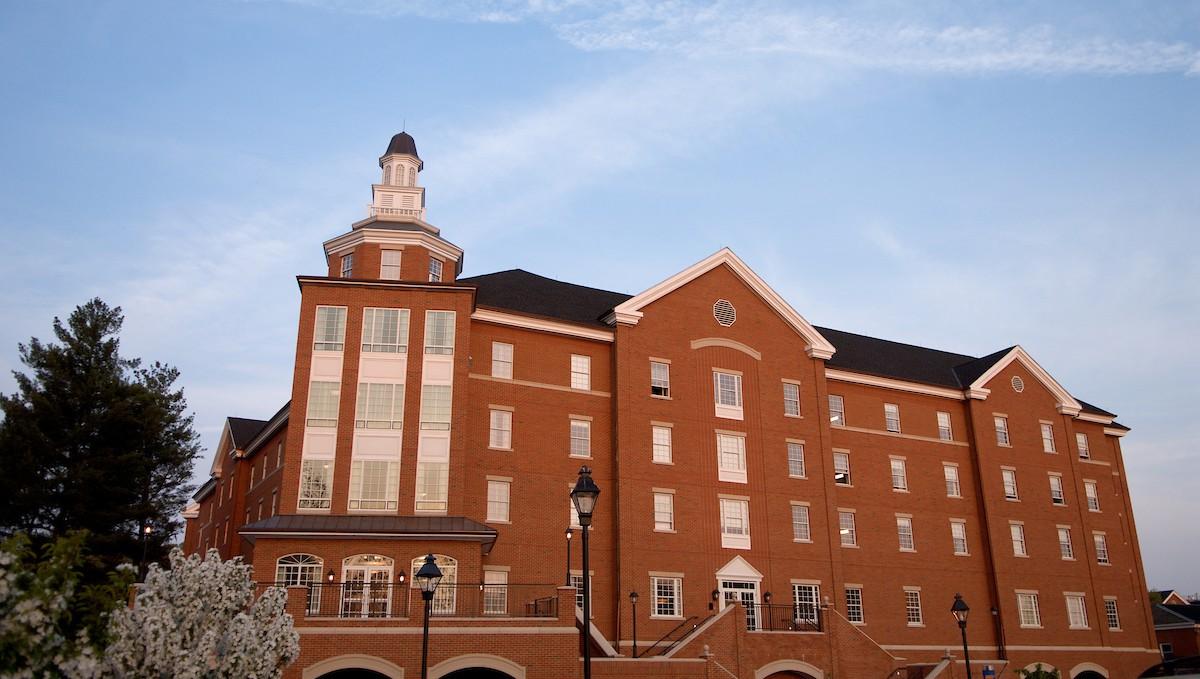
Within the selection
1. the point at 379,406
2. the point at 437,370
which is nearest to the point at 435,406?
the point at 437,370

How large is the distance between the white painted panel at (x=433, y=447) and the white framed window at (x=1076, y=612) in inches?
1308

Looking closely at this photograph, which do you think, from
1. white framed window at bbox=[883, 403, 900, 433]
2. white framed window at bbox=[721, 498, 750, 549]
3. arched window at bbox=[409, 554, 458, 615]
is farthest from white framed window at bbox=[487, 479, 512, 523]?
white framed window at bbox=[883, 403, 900, 433]

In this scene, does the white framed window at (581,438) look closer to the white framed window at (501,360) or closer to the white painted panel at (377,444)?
the white framed window at (501,360)

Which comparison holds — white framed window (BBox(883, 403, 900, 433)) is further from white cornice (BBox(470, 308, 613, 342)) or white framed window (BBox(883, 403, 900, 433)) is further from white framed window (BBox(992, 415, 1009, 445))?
white cornice (BBox(470, 308, 613, 342))

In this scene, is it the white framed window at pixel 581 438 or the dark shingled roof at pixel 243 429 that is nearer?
the white framed window at pixel 581 438

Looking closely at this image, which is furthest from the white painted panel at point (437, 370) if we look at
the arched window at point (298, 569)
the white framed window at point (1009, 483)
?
the white framed window at point (1009, 483)

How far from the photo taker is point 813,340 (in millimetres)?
45625

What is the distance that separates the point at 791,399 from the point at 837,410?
3922 mm

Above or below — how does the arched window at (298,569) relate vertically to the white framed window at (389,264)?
below

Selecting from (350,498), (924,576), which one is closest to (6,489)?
Answer: (350,498)

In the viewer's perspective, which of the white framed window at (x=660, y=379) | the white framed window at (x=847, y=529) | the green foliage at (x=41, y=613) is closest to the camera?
the green foliage at (x=41, y=613)

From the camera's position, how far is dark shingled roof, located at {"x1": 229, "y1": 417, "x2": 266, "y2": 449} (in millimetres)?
51594

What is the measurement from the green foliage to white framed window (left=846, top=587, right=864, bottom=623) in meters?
34.8

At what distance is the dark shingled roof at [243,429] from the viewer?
5159 centimetres
